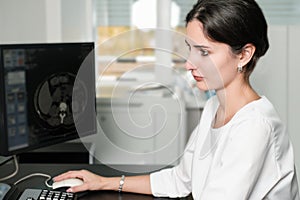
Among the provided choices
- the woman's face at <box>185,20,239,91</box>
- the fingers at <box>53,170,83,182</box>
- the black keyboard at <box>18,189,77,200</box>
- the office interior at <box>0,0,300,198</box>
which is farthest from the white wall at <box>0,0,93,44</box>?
the woman's face at <box>185,20,239,91</box>

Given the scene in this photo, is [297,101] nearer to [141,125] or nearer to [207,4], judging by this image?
[141,125]

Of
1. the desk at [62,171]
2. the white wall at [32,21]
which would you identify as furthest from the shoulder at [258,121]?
the white wall at [32,21]

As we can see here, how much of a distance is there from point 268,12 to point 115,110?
1.72 metres

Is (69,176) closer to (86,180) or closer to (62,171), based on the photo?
(86,180)

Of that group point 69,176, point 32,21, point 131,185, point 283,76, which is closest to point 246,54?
point 131,185

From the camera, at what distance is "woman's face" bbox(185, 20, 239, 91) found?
1.20 meters

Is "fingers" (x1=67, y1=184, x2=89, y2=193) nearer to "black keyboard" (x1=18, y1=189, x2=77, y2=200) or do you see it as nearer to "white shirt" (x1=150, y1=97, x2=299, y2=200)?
"black keyboard" (x1=18, y1=189, x2=77, y2=200)

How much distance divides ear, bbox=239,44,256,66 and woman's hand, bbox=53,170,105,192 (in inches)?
20.2

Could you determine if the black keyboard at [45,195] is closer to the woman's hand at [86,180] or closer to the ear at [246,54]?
the woman's hand at [86,180]

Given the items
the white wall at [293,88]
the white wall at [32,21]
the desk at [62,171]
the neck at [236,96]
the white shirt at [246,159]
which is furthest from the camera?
the white wall at [32,21]

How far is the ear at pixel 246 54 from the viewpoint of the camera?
4.03ft

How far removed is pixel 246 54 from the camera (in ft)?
4.07

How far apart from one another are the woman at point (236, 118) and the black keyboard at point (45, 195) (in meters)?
0.33

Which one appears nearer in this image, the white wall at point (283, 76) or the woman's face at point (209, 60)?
the woman's face at point (209, 60)
